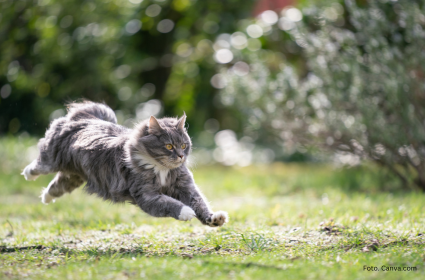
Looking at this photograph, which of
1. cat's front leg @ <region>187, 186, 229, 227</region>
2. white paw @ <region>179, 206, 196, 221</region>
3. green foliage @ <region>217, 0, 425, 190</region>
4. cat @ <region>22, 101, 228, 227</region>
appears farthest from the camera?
green foliage @ <region>217, 0, 425, 190</region>

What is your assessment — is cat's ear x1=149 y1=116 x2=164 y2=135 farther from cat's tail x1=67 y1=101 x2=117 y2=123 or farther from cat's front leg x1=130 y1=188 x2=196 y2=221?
cat's tail x1=67 y1=101 x2=117 y2=123

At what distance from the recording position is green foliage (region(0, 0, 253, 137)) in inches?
435

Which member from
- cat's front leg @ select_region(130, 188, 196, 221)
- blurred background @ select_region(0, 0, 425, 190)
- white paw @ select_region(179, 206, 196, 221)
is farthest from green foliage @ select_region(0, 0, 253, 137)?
white paw @ select_region(179, 206, 196, 221)

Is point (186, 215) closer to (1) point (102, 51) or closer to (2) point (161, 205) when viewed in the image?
(2) point (161, 205)

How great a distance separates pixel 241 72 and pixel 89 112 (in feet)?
17.5

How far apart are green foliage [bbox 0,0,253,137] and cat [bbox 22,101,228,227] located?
6.16 meters

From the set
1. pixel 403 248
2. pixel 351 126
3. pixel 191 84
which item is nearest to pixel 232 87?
pixel 351 126

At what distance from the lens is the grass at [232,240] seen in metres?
3.16

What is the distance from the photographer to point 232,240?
13.5 ft

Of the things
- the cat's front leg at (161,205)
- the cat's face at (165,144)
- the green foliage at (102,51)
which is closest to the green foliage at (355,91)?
the cat's face at (165,144)

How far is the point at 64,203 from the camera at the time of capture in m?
Answer: 7.33

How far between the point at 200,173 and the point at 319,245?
278 inches

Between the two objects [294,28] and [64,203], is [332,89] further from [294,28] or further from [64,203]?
[64,203]

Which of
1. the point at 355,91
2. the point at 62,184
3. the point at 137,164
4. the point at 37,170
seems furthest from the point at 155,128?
the point at 355,91
